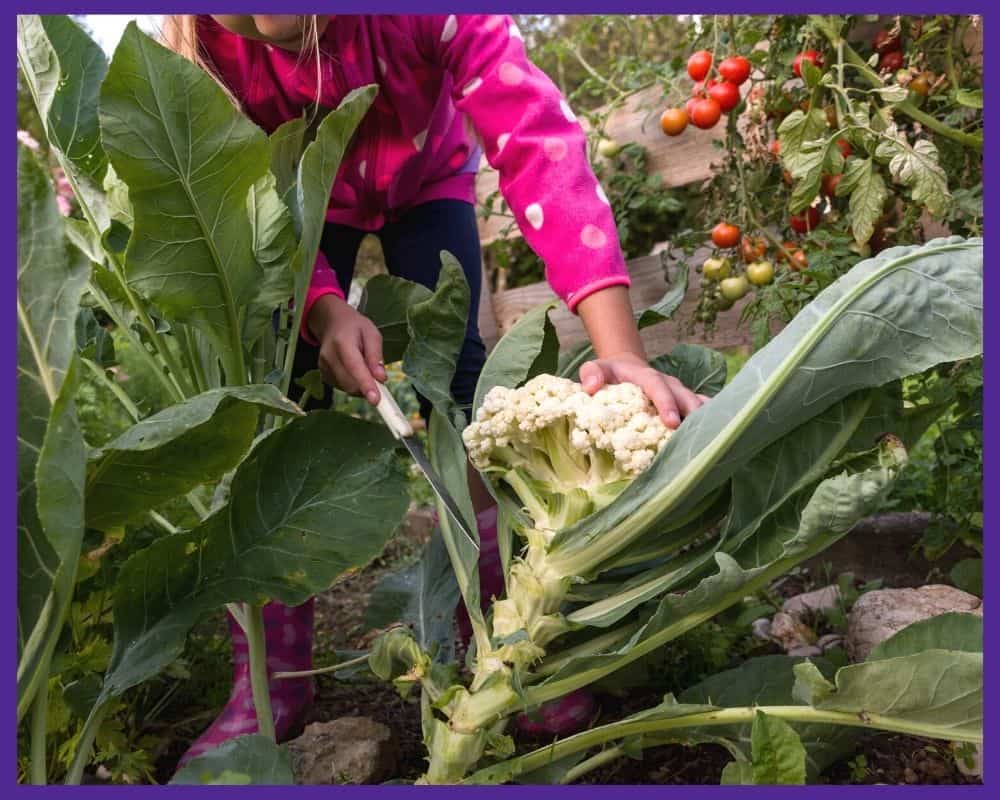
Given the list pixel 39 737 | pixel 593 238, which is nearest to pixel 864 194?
pixel 593 238

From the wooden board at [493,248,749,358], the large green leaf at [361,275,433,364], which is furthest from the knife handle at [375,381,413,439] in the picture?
the wooden board at [493,248,749,358]

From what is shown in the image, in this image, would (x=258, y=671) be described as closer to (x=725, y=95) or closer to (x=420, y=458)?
(x=420, y=458)

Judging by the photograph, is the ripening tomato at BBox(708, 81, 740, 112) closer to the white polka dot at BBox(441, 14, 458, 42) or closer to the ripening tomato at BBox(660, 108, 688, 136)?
the ripening tomato at BBox(660, 108, 688, 136)

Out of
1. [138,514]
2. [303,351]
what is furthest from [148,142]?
[303,351]

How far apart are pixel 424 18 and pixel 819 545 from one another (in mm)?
1166

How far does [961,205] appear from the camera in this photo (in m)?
1.57

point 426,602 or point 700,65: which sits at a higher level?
point 700,65

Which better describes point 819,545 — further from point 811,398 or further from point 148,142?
point 148,142

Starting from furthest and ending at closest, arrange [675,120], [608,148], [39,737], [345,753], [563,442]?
1. [608,148]
2. [675,120]
3. [345,753]
4. [563,442]
5. [39,737]

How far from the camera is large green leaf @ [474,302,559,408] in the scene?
53.6 inches

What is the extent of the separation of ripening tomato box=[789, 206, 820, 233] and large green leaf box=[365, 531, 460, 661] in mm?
1004

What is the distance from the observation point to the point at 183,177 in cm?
109

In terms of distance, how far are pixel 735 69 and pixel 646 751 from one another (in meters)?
1.34

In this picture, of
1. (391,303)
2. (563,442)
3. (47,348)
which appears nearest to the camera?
(47,348)
